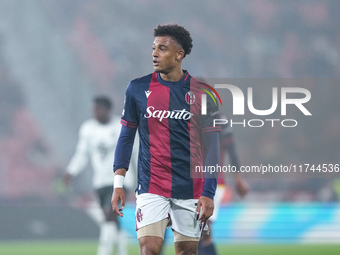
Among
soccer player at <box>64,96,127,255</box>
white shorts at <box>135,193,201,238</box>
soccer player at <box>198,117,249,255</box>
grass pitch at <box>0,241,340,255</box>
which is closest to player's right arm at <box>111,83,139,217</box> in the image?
white shorts at <box>135,193,201,238</box>

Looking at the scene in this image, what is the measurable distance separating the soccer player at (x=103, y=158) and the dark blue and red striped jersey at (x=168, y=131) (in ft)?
13.9

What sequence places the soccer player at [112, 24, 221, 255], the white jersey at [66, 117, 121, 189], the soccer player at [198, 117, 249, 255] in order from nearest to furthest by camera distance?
the soccer player at [112, 24, 221, 255]
the soccer player at [198, 117, 249, 255]
the white jersey at [66, 117, 121, 189]

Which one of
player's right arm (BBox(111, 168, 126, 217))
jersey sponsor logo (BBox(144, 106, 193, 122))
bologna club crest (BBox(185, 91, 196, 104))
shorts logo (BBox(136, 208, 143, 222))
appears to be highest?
bologna club crest (BBox(185, 91, 196, 104))

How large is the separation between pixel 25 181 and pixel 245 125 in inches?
198

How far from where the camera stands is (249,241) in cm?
1209

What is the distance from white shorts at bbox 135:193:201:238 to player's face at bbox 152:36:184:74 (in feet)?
2.62

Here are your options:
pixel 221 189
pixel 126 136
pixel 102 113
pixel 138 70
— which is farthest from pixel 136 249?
pixel 126 136

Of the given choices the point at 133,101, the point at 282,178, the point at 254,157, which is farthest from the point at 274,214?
the point at 133,101

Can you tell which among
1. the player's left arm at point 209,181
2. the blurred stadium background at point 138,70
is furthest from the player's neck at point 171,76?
the blurred stadium background at point 138,70

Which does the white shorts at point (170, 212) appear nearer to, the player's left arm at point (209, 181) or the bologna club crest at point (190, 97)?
the player's left arm at point (209, 181)

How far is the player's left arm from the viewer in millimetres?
4230

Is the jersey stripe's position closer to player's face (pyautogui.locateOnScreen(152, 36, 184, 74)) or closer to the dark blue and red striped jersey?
the dark blue and red striped jersey

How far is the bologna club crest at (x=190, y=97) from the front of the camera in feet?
14.5

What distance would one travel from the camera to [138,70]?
52.6 feet
